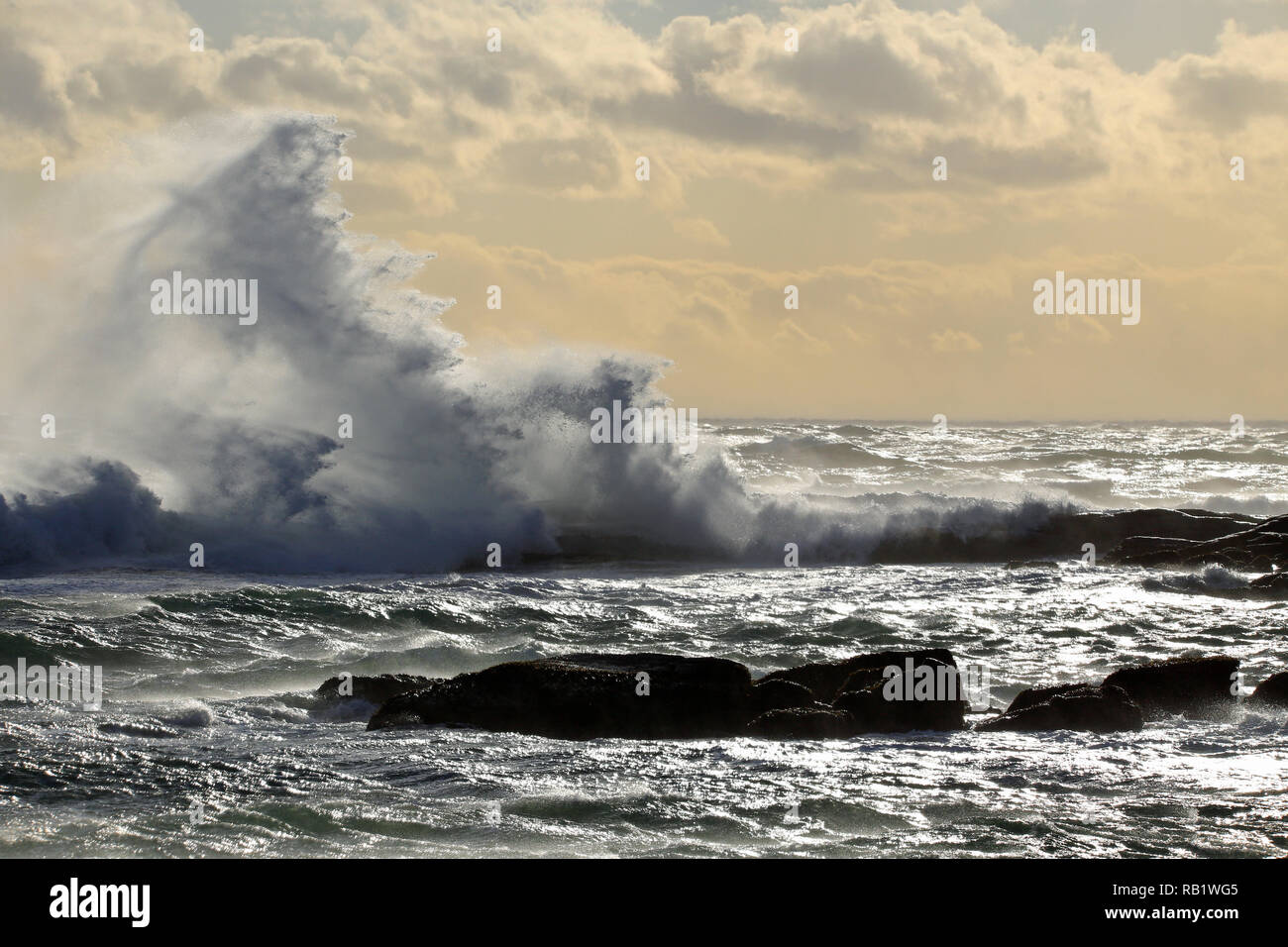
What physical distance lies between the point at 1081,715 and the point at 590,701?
12.0ft

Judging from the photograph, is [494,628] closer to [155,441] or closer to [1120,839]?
[1120,839]

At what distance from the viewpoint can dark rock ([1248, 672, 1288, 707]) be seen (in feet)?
30.8

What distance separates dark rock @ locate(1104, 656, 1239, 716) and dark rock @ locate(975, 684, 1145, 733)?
413 millimetres

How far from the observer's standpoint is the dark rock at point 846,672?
1005 centimetres

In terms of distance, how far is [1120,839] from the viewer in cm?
623

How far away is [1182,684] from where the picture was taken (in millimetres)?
9617
